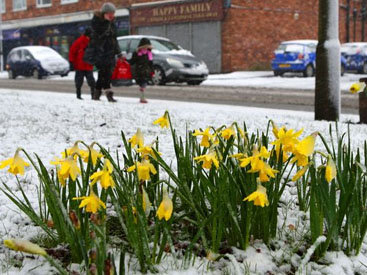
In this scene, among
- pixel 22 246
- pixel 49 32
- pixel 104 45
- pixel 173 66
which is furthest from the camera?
pixel 49 32

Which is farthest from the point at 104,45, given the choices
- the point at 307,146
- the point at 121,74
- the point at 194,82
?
the point at 307,146

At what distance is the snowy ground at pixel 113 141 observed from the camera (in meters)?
2.57

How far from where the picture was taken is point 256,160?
2.34 metres

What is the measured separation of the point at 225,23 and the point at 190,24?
2.10 m

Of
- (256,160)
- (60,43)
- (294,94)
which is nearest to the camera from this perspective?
(256,160)

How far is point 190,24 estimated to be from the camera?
27688mm

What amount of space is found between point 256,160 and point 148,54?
31.6 feet

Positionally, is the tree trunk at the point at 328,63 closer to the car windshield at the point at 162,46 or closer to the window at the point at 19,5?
the car windshield at the point at 162,46

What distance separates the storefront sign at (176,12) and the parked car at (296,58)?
171 inches

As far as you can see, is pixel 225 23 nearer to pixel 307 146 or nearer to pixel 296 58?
pixel 296 58

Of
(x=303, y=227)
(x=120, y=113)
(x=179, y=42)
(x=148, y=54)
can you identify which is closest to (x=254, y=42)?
(x=179, y=42)

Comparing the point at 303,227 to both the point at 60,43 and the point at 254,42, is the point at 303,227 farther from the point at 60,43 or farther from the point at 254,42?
the point at 60,43

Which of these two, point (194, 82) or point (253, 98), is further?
point (194, 82)

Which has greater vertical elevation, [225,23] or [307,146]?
[225,23]
